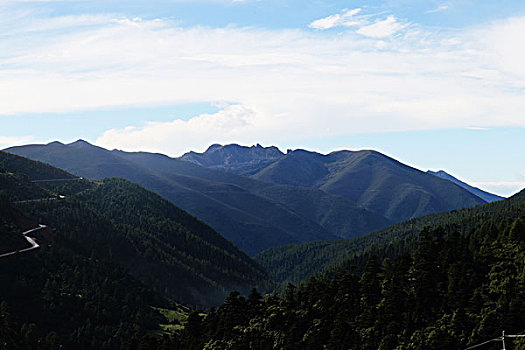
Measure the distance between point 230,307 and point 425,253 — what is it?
47.1m

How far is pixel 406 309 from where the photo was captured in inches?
4515

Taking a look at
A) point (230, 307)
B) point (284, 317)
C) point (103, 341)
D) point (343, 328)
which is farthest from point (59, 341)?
point (343, 328)

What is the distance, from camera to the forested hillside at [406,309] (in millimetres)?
103875

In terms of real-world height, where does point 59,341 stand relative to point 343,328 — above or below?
below

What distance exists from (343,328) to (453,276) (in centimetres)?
2407

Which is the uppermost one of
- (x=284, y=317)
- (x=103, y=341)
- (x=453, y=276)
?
(x=453, y=276)

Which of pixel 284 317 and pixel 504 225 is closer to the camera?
pixel 284 317

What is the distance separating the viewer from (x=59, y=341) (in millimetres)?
168875

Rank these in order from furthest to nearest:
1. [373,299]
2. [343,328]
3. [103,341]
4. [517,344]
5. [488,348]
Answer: [103,341], [373,299], [343,328], [488,348], [517,344]

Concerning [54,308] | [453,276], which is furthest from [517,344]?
[54,308]

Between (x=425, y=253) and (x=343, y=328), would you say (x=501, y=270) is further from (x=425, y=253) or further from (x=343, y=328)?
(x=343, y=328)

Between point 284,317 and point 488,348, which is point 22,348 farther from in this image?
point 488,348

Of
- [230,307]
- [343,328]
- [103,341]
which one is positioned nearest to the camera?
[343,328]

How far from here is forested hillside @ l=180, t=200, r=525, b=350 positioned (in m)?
104
